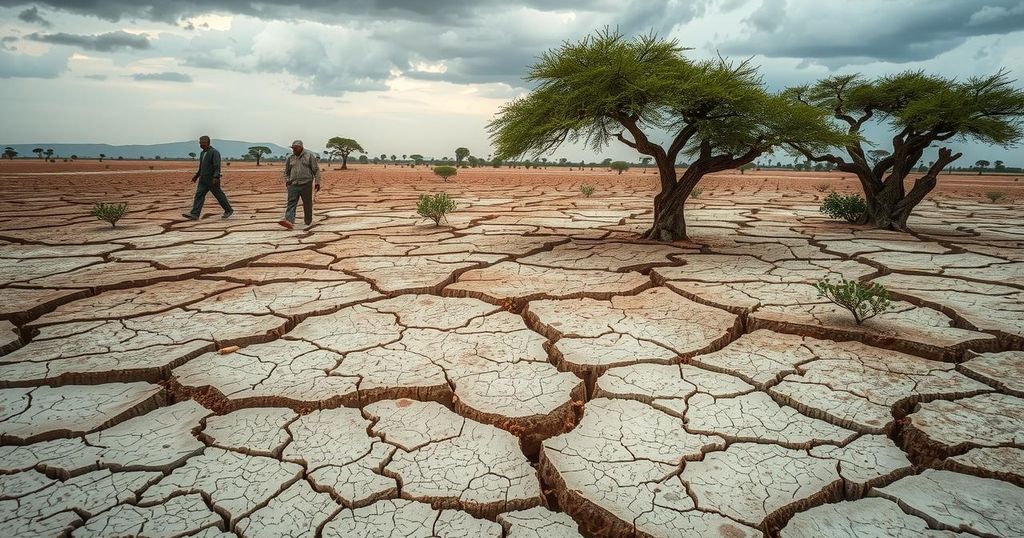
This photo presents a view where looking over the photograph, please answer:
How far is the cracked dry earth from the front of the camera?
1564mm

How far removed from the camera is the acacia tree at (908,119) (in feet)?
21.5

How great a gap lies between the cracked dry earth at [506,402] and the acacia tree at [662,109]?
66.7 inches

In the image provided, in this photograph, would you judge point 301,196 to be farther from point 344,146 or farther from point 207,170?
point 344,146

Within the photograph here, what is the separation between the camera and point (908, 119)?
269 inches

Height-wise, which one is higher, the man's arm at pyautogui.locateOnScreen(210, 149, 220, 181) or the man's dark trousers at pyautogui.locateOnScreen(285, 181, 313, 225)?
the man's arm at pyautogui.locateOnScreen(210, 149, 220, 181)

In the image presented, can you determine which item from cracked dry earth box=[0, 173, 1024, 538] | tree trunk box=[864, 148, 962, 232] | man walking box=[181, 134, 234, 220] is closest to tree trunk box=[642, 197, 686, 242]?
cracked dry earth box=[0, 173, 1024, 538]

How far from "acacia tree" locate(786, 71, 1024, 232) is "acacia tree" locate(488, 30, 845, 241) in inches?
21.2

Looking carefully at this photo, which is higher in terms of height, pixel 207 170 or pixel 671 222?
pixel 207 170

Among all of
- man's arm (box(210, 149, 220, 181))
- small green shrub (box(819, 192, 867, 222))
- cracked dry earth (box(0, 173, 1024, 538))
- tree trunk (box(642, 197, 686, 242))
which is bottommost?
cracked dry earth (box(0, 173, 1024, 538))

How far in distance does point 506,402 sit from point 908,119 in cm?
771

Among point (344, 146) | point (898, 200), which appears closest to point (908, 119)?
point (898, 200)


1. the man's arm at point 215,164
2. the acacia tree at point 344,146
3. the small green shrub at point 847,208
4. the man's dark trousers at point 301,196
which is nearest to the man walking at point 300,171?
the man's dark trousers at point 301,196

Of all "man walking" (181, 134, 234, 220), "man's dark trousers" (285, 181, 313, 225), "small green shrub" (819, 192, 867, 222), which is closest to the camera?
"man's dark trousers" (285, 181, 313, 225)

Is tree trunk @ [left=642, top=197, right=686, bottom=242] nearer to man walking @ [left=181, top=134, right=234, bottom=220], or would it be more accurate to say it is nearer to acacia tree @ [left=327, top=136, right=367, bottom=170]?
man walking @ [left=181, top=134, right=234, bottom=220]
